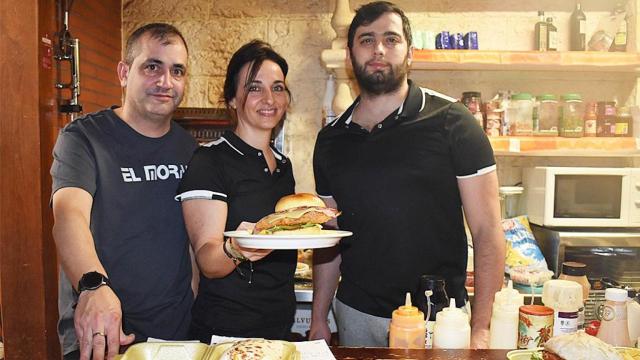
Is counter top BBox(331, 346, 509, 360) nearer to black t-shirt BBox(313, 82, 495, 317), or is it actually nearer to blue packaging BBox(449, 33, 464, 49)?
black t-shirt BBox(313, 82, 495, 317)

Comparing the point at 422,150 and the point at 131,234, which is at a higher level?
the point at 422,150

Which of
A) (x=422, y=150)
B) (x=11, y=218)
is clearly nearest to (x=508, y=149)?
(x=422, y=150)

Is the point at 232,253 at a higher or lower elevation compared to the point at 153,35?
lower

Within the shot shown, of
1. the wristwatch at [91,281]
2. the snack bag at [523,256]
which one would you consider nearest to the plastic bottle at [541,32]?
the snack bag at [523,256]

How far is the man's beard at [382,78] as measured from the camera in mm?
2158

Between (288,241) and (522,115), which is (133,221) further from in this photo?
(522,115)

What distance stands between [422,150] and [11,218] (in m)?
2.39

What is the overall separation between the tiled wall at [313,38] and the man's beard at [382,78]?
5.05 ft

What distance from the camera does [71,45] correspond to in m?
3.15

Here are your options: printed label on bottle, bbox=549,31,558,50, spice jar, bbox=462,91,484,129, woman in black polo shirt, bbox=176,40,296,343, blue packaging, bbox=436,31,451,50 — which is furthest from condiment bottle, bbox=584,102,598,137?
woman in black polo shirt, bbox=176,40,296,343

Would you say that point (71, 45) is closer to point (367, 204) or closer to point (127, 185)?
point (127, 185)

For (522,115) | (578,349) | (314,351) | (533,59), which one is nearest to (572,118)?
(522,115)

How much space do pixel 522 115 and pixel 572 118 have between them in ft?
0.94

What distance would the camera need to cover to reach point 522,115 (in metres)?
3.27
